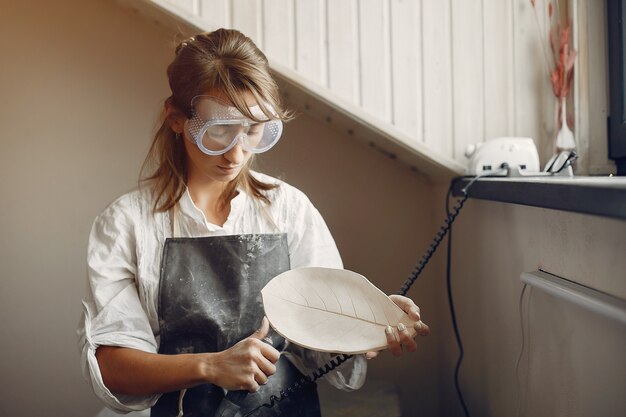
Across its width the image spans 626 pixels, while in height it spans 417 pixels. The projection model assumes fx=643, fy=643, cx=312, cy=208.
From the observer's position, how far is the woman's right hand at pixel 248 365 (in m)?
1.24

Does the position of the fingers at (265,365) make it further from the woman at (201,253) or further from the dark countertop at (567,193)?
the dark countertop at (567,193)

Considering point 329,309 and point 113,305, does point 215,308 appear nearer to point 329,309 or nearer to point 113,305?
point 113,305

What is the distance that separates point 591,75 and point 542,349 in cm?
78

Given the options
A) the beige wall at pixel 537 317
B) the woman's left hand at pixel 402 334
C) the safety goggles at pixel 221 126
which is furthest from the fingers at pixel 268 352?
the beige wall at pixel 537 317

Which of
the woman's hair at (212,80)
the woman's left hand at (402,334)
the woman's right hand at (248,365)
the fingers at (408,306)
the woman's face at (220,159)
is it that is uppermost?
the woman's hair at (212,80)

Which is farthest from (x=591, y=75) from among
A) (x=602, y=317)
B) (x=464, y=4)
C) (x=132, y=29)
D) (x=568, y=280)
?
(x=132, y=29)

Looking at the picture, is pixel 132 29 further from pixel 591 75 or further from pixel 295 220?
pixel 591 75

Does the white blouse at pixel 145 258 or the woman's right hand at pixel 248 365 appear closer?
the woman's right hand at pixel 248 365

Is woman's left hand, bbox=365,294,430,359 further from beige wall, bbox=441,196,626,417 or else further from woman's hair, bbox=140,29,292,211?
woman's hair, bbox=140,29,292,211

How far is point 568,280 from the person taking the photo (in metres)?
1.17

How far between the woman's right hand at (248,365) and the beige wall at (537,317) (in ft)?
1.79

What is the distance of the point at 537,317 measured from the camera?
1339 millimetres

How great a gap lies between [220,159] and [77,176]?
1020 millimetres

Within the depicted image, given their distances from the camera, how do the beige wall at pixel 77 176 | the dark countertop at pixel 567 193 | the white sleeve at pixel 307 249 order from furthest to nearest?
the beige wall at pixel 77 176 → the white sleeve at pixel 307 249 → the dark countertop at pixel 567 193
